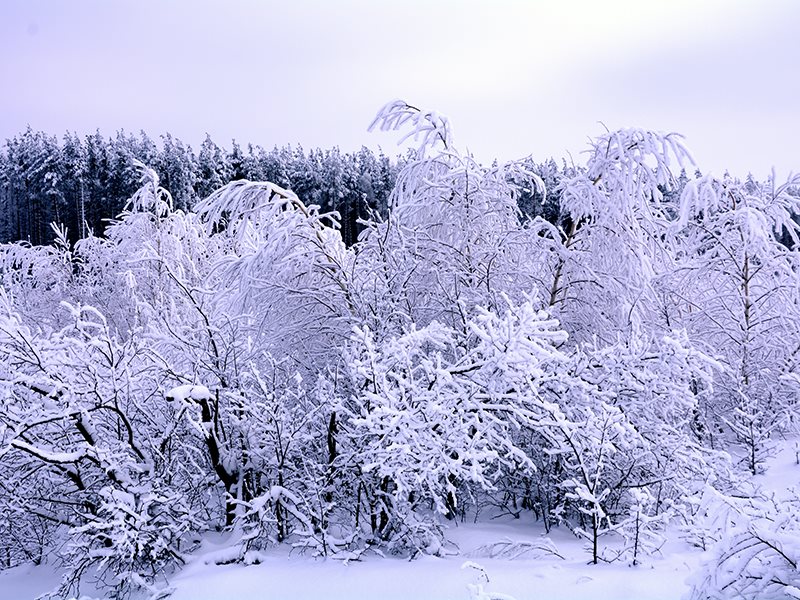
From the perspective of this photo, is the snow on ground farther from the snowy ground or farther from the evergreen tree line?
the evergreen tree line

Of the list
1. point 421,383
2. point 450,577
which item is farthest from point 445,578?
point 421,383

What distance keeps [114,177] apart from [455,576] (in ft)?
180

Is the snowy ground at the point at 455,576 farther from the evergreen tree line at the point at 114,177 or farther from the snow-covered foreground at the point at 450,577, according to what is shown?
the evergreen tree line at the point at 114,177

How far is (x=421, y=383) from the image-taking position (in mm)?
5844

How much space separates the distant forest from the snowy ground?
43.7 metres

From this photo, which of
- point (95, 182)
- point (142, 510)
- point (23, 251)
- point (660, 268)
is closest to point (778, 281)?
point (660, 268)

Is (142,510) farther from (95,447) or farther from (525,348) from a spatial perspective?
(525,348)

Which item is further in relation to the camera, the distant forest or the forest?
the distant forest

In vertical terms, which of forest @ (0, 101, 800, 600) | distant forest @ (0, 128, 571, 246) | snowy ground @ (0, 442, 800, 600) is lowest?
snowy ground @ (0, 442, 800, 600)

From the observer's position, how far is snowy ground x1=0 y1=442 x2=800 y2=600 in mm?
4223

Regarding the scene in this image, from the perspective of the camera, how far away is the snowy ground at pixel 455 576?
13.9ft

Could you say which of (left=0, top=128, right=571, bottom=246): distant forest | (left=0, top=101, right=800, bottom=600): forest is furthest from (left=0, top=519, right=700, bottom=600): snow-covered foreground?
(left=0, top=128, right=571, bottom=246): distant forest

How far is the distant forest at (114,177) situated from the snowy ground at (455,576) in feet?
144

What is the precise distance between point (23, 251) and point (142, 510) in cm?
1325
